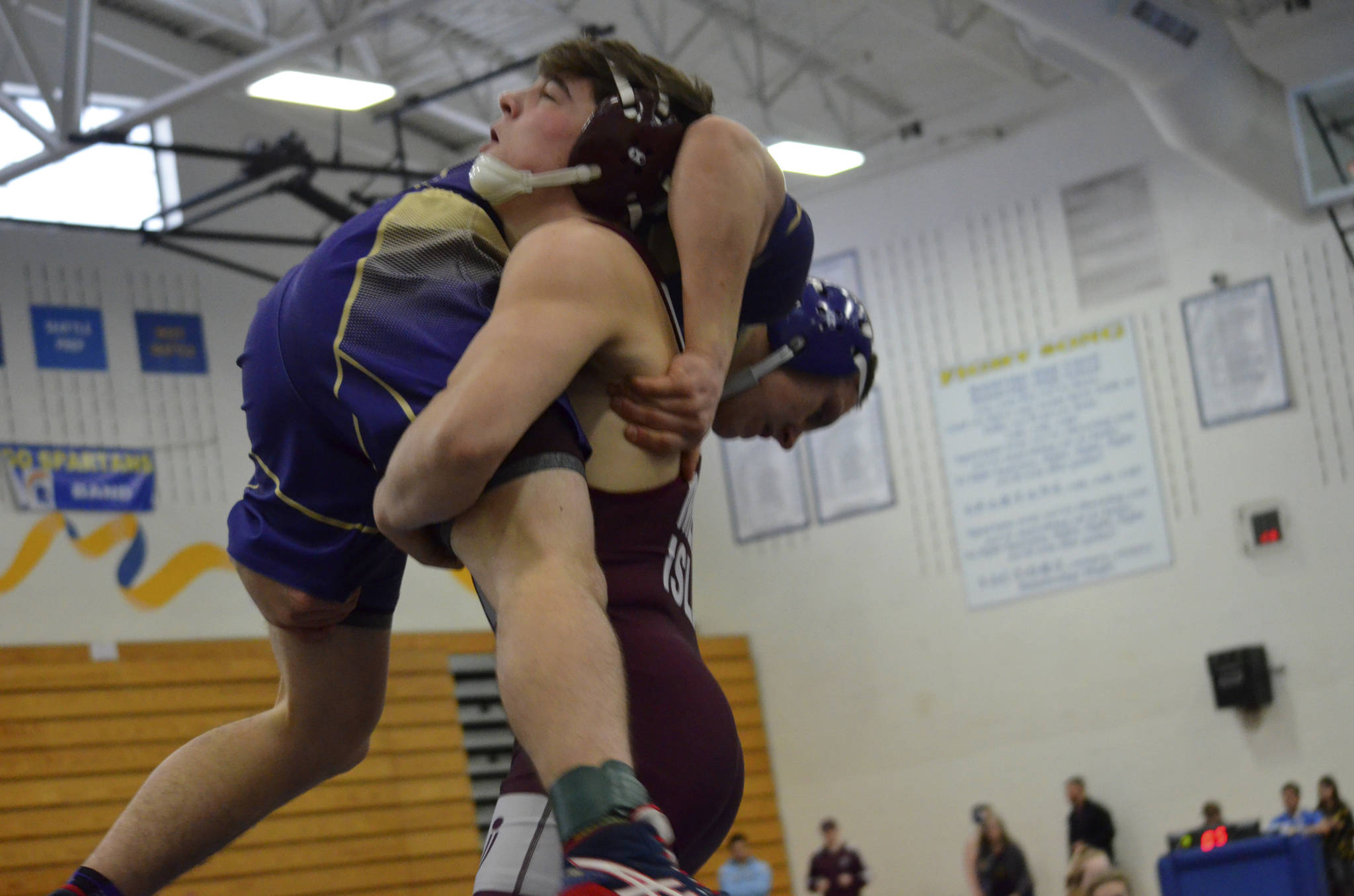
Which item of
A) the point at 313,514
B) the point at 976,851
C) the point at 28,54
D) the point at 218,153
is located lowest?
the point at 976,851

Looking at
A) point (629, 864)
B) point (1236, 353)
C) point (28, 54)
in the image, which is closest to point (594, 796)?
point (629, 864)

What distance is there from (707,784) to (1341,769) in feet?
38.8

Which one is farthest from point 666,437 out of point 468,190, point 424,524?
point 468,190

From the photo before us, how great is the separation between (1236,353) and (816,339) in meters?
11.6

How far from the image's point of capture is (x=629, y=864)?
1645 mm

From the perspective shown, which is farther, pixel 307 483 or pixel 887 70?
pixel 887 70

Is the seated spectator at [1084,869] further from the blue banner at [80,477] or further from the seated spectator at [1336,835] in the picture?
the blue banner at [80,477]

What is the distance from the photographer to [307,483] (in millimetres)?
2289

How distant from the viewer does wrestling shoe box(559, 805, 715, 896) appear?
1.61m

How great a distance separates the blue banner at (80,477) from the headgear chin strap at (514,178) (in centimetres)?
1054

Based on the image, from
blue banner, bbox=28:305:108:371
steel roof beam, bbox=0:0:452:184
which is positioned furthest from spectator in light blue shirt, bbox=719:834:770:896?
steel roof beam, bbox=0:0:452:184

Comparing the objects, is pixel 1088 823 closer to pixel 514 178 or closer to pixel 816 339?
pixel 816 339

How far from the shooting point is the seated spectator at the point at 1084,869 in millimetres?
10984

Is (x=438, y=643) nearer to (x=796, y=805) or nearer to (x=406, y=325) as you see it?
(x=796, y=805)
